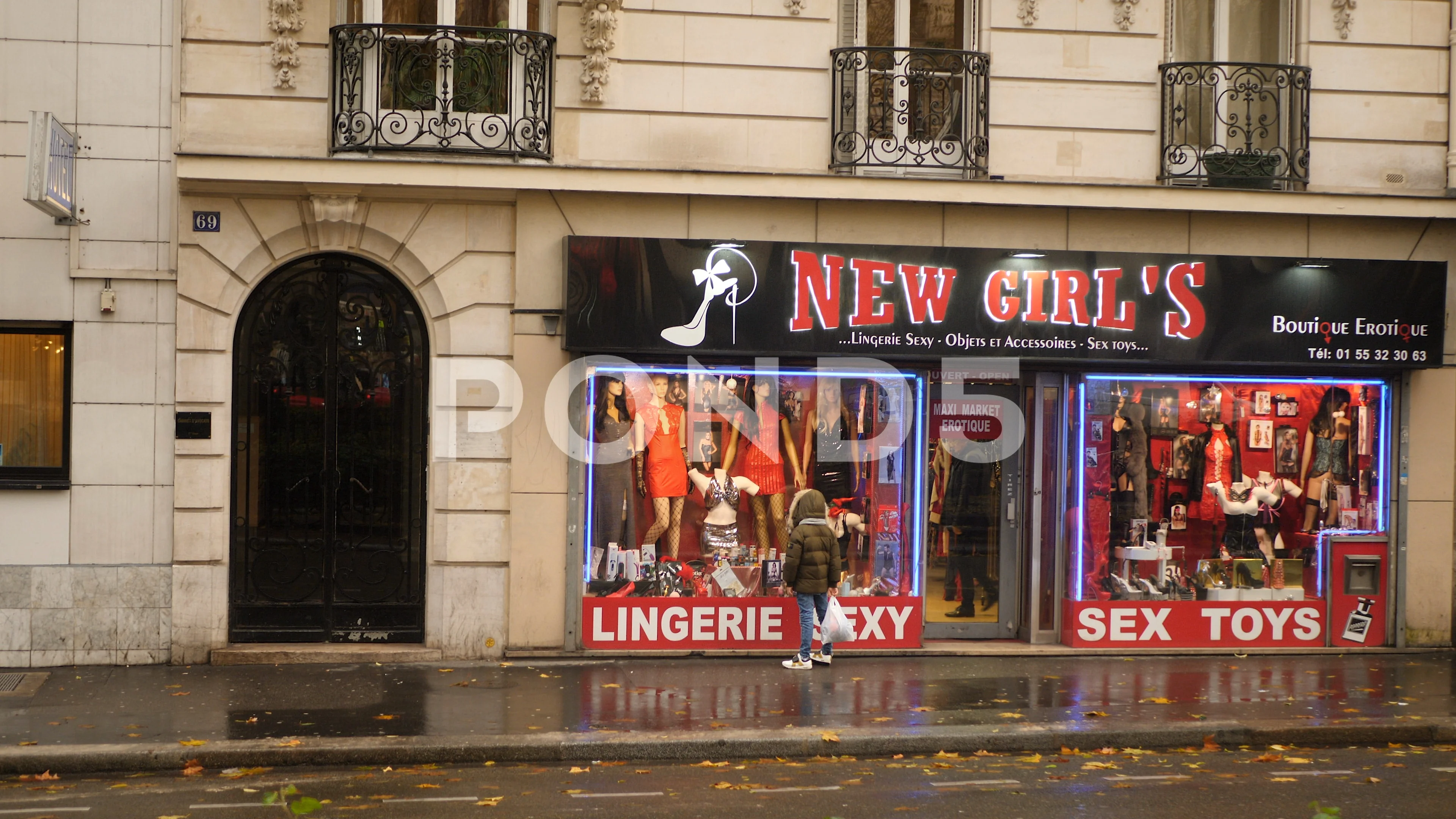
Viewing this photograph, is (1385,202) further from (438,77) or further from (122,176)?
(122,176)

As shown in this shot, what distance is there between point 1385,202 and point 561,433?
7.74 meters

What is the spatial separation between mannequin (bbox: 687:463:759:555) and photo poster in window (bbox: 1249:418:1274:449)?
4.75m

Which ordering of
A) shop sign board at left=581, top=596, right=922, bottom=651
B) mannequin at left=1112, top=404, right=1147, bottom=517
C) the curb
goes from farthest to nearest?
mannequin at left=1112, top=404, right=1147, bottom=517 → shop sign board at left=581, top=596, right=922, bottom=651 → the curb

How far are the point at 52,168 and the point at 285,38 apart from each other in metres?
2.13

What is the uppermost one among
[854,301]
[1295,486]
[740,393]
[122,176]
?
[122,176]

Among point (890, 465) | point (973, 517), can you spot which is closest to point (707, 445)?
point (890, 465)

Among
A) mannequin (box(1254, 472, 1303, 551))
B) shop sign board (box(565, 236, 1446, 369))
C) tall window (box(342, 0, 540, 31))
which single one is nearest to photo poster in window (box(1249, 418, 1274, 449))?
mannequin (box(1254, 472, 1303, 551))

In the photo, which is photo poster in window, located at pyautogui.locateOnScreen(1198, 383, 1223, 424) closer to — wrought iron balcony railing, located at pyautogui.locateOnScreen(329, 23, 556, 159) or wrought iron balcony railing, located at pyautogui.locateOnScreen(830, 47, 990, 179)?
wrought iron balcony railing, located at pyautogui.locateOnScreen(830, 47, 990, 179)

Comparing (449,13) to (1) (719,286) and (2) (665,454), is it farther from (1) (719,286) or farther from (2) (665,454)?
(2) (665,454)

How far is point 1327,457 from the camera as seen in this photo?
11586 millimetres

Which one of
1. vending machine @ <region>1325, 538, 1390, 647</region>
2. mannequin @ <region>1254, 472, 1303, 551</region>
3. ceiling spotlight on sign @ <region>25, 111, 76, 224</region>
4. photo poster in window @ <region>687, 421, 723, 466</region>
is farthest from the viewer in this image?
mannequin @ <region>1254, 472, 1303, 551</region>

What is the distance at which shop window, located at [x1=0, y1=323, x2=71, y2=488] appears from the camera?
10273 millimetres

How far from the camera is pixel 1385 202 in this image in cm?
1104

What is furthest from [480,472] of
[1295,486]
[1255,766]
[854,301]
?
[1295,486]
